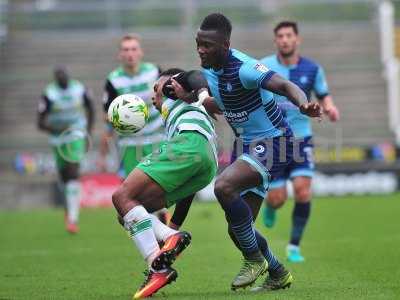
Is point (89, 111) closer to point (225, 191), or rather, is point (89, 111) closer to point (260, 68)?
point (225, 191)

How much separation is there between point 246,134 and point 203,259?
3.54 metres

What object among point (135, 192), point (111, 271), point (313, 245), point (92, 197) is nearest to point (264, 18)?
point (92, 197)

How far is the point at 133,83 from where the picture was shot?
1250 cm

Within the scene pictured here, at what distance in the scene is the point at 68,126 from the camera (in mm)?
17016

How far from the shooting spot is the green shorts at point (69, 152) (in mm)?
16719

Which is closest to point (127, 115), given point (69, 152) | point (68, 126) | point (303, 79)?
point (303, 79)

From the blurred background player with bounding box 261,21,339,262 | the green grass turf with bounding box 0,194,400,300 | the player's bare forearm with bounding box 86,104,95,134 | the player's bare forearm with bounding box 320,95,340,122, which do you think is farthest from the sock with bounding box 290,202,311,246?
the player's bare forearm with bounding box 86,104,95,134

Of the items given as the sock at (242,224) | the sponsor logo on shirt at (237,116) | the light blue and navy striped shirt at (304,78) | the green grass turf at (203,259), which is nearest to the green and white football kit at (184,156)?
the sponsor logo on shirt at (237,116)

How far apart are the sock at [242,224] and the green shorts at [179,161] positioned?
436mm

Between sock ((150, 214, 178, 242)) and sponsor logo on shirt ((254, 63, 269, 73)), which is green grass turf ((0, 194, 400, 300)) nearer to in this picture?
sock ((150, 214, 178, 242))

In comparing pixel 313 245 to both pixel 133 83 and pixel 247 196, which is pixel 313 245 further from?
pixel 247 196

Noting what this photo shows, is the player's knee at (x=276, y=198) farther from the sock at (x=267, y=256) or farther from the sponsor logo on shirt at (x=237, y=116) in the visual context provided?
the sponsor logo on shirt at (x=237, y=116)

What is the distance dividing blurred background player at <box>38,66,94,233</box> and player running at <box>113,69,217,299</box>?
8.32m

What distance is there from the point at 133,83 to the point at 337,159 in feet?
43.6
